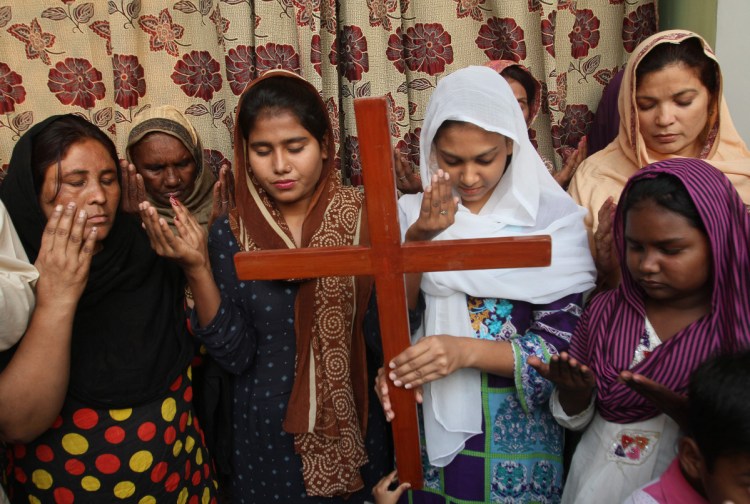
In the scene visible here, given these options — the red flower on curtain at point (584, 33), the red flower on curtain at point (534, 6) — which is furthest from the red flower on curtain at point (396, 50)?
the red flower on curtain at point (584, 33)

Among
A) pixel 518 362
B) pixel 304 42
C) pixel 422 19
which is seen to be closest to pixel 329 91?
pixel 304 42

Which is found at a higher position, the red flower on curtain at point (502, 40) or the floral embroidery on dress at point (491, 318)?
the red flower on curtain at point (502, 40)

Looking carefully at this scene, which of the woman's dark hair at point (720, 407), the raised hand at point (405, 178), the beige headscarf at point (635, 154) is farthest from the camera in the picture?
the raised hand at point (405, 178)

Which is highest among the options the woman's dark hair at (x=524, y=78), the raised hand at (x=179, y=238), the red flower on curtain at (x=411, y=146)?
the woman's dark hair at (x=524, y=78)

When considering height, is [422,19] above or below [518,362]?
above

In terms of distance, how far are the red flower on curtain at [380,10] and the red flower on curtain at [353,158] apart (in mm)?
506

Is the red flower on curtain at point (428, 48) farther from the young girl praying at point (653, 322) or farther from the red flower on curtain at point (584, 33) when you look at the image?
the young girl praying at point (653, 322)

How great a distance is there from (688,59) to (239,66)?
5.64 ft

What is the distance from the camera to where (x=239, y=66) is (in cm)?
245

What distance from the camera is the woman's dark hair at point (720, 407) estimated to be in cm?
106

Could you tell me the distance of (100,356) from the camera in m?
1.57

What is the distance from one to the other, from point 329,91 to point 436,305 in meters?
1.28

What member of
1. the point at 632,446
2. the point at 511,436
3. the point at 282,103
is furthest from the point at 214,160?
the point at 632,446

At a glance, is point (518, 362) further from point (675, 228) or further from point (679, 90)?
point (679, 90)
